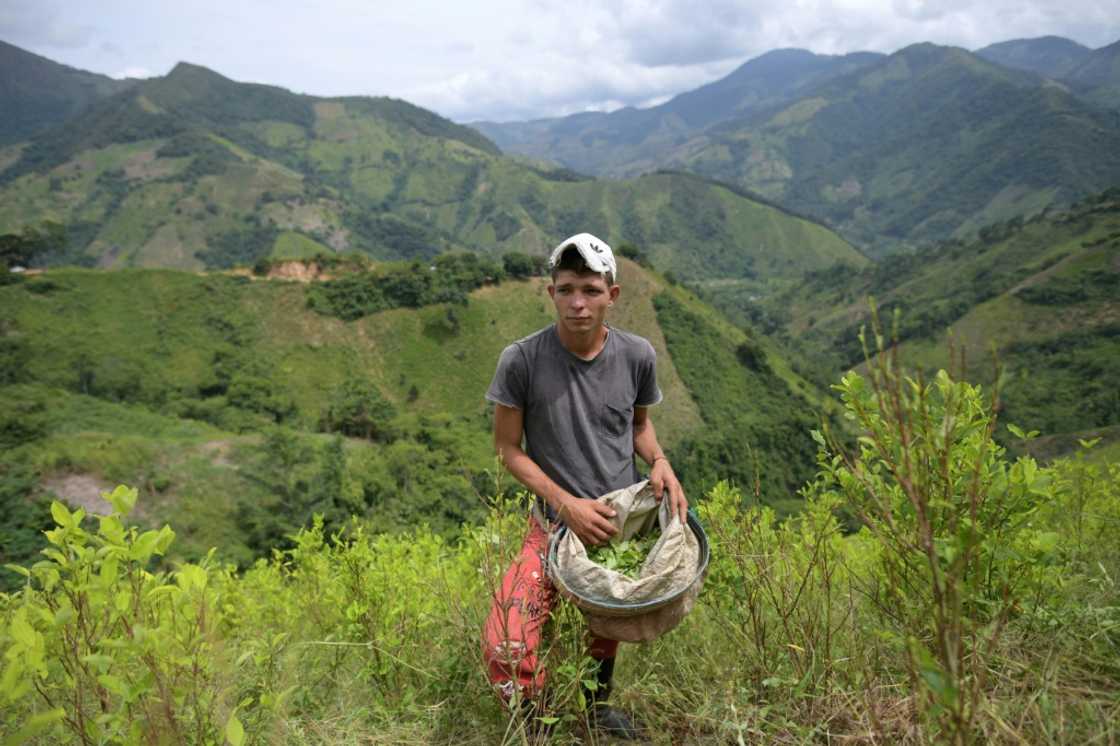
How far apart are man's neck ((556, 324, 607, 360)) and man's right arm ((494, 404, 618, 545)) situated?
0.45 meters

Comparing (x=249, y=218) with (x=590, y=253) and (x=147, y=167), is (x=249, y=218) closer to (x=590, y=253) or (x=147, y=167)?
(x=147, y=167)

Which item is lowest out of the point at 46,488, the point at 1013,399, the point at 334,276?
the point at 1013,399

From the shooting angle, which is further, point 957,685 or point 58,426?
point 58,426

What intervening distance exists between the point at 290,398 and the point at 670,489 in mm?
53362

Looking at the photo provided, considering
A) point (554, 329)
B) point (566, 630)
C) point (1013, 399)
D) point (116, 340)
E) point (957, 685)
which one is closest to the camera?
point (957, 685)

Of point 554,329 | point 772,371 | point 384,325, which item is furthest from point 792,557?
point 772,371

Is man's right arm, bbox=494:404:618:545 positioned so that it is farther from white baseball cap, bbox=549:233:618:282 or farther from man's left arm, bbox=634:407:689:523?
white baseball cap, bbox=549:233:618:282

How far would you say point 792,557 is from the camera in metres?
3.44

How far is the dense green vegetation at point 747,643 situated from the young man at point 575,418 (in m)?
0.19

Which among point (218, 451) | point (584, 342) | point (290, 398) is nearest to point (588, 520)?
point (584, 342)

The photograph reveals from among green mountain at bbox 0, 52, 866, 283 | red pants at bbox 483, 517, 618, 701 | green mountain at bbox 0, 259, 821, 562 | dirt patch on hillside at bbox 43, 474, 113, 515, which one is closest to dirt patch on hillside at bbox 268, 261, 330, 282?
green mountain at bbox 0, 259, 821, 562

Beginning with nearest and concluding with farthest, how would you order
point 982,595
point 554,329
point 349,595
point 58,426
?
1. point 982,595
2. point 554,329
3. point 349,595
4. point 58,426

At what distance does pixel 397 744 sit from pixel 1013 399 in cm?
7437

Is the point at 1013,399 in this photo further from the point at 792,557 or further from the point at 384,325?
the point at 792,557
